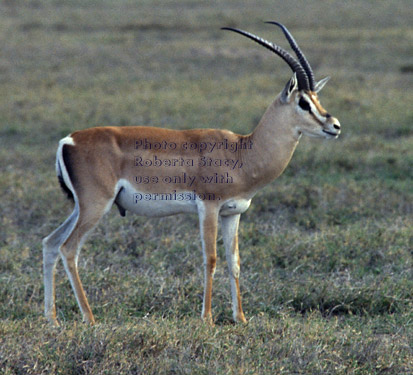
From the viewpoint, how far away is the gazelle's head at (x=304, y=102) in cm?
439

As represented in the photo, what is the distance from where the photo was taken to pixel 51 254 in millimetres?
4559

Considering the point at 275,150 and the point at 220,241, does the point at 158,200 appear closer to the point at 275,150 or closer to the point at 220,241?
the point at 275,150

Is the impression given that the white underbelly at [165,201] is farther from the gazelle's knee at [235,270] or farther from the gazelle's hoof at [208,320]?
the gazelle's hoof at [208,320]

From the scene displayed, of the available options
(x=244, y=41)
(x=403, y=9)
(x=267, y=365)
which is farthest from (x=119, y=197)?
(x=403, y=9)

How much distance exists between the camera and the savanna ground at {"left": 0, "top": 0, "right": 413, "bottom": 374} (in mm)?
3668

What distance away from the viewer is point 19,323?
13.0 feet

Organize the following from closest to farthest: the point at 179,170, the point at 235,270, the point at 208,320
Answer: the point at 208,320 < the point at 179,170 < the point at 235,270

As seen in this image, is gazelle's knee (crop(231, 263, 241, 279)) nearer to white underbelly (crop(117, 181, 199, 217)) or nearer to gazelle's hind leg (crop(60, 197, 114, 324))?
white underbelly (crop(117, 181, 199, 217))

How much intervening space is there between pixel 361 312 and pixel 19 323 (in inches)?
89.8

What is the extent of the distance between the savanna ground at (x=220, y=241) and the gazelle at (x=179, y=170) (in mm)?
460

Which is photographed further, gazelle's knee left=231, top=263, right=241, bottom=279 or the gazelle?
gazelle's knee left=231, top=263, right=241, bottom=279

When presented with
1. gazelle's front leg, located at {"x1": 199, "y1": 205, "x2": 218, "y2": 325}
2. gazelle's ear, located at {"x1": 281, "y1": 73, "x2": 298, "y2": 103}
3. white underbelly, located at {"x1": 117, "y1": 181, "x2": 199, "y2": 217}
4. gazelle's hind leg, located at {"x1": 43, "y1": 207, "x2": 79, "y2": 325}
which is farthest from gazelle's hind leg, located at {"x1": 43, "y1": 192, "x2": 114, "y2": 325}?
gazelle's ear, located at {"x1": 281, "y1": 73, "x2": 298, "y2": 103}

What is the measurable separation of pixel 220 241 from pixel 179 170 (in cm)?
158

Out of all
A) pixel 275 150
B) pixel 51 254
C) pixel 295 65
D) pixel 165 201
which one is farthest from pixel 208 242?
pixel 295 65
